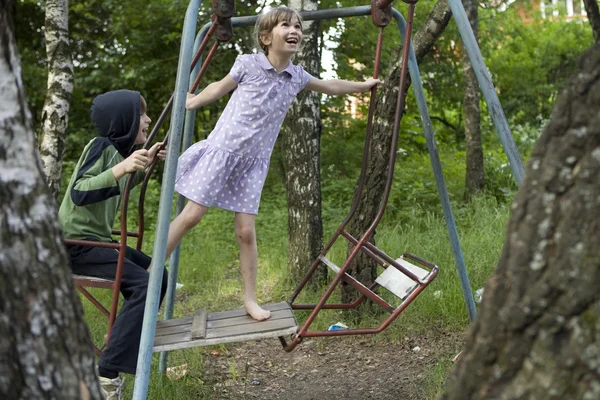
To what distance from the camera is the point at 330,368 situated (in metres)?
4.03

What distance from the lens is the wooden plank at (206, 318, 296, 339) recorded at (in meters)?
2.80

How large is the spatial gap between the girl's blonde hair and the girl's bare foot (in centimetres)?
112

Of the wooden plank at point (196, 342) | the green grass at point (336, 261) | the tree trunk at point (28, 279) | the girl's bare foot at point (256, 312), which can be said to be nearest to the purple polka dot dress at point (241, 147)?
the girl's bare foot at point (256, 312)

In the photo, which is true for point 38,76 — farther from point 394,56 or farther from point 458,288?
point 458,288

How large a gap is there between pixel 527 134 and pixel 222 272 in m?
7.13

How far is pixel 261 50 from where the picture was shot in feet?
10.8

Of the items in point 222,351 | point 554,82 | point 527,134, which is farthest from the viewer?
point 554,82

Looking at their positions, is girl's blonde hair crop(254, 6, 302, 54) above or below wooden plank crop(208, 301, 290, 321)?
above

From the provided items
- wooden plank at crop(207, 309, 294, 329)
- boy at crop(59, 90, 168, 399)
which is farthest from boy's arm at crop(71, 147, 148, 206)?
wooden plank at crop(207, 309, 294, 329)

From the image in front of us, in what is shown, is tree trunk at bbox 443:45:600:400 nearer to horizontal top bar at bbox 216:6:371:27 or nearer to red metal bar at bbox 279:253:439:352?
red metal bar at bbox 279:253:439:352

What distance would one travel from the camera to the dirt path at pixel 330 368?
3641mm

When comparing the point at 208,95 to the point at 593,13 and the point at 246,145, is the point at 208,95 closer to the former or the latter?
the point at 246,145

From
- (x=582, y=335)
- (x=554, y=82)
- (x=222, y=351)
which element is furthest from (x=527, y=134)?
(x=582, y=335)

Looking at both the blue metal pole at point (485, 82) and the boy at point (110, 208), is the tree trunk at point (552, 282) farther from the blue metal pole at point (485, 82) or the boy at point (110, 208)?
the boy at point (110, 208)
